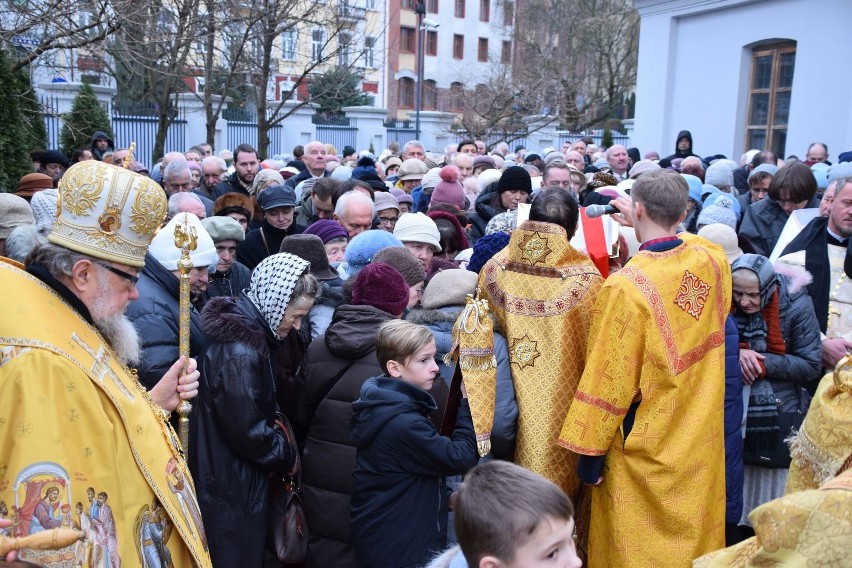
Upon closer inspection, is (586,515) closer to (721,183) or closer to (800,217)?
(800,217)

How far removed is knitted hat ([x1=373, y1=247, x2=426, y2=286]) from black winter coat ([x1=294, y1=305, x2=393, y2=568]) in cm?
65

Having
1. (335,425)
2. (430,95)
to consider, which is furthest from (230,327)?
(430,95)

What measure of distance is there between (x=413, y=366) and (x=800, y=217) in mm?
3796

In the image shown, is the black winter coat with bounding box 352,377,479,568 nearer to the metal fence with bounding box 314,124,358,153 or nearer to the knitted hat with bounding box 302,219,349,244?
the knitted hat with bounding box 302,219,349,244

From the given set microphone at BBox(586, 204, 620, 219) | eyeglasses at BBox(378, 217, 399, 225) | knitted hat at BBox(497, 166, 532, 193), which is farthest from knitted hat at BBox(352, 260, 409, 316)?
knitted hat at BBox(497, 166, 532, 193)

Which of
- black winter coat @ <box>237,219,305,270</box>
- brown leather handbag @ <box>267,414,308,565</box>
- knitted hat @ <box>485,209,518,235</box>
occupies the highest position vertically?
knitted hat @ <box>485,209,518,235</box>

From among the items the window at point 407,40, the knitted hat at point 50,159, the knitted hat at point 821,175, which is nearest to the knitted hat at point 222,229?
the knitted hat at point 50,159

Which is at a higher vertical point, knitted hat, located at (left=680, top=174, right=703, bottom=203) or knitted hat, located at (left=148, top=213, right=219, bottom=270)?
knitted hat, located at (left=680, top=174, right=703, bottom=203)

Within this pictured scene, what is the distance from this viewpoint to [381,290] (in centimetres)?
400

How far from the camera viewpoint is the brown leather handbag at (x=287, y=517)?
390 centimetres

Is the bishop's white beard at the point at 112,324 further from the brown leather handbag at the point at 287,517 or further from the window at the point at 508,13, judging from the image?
the window at the point at 508,13

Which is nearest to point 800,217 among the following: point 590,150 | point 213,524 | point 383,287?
point 383,287

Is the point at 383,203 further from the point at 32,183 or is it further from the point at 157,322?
the point at 157,322

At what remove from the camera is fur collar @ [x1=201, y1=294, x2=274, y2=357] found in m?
3.50
